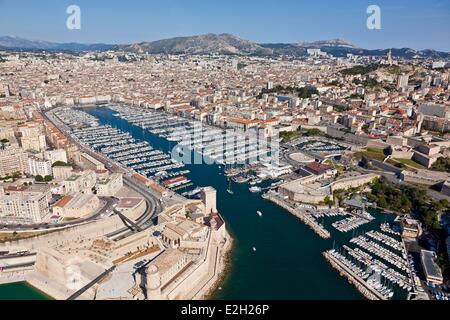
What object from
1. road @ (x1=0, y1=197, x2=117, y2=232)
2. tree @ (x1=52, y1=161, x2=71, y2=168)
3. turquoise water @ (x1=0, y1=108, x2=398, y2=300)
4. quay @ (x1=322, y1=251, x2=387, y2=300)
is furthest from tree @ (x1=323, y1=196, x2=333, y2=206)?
tree @ (x1=52, y1=161, x2=71, y2=168)

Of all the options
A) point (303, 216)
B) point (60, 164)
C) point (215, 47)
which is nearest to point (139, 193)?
point (60, 164)

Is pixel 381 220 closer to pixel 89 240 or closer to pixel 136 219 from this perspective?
pixel 136 219

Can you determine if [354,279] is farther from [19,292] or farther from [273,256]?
[19,292]

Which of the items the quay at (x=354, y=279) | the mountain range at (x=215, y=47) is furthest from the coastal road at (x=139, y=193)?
the mountain range at (x=215, y=47)

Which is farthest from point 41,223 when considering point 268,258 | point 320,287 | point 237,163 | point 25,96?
point 25,96

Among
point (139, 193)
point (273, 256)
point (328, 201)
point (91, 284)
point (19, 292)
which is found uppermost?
point (139, 193)
